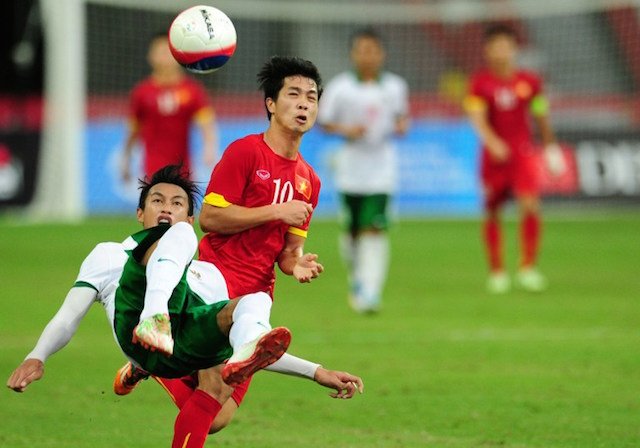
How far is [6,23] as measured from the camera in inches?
1056

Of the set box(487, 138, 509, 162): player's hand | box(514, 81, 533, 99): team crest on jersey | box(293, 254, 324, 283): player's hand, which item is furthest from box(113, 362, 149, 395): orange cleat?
box(514, 81, 533, 99): team crest on jersey

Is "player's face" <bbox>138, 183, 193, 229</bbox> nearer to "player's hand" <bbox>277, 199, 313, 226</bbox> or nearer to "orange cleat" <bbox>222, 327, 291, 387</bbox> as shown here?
"player's hand" <bbox>277, 199, 313, 226</bbox>

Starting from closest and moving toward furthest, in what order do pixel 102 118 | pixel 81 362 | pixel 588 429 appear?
pixel 588 429 < pixel 81 362 < pixel 102 118

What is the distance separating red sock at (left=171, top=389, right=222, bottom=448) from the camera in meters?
5.89

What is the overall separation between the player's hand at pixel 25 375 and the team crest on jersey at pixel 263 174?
142 cm

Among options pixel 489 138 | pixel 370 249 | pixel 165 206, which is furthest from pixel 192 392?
pixel 489 138

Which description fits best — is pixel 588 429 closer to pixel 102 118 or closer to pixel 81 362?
pixel 81 362

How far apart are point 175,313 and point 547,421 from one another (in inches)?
109

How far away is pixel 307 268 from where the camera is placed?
5.99 meters

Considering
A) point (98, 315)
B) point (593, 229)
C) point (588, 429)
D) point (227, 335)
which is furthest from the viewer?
point (593, 229)

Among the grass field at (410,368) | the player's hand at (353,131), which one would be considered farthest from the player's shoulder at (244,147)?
the player's hand at (353,131)

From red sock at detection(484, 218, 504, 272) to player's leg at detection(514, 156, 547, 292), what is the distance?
0.27 m

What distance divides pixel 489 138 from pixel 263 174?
856 centimetres

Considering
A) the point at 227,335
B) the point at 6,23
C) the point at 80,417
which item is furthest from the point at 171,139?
the point at 6,23
